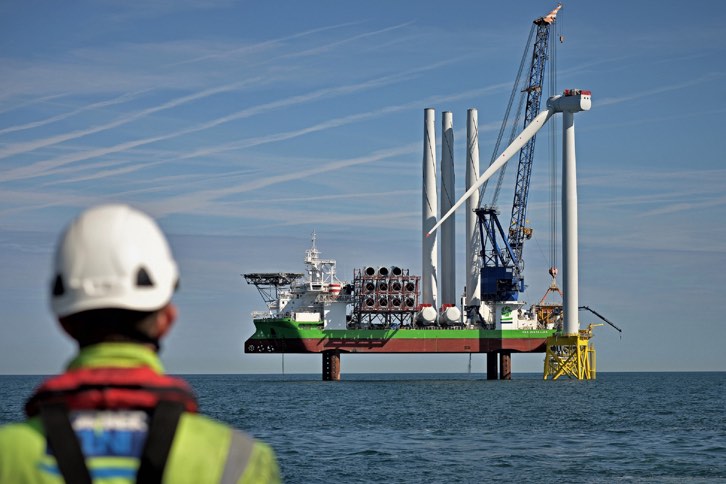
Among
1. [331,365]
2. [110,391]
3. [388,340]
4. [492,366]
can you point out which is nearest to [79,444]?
[110,391]

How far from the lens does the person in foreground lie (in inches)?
121

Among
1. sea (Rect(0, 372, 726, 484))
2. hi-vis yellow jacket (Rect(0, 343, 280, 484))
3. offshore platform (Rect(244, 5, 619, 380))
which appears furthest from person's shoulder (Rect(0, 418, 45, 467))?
offshore platform (Rect(244, 5, 619, 380))

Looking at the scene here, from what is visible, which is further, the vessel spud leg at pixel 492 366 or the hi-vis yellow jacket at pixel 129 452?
the vessel spud leg at pixel 492 366

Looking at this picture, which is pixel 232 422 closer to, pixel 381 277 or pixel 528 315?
pixel 381 277

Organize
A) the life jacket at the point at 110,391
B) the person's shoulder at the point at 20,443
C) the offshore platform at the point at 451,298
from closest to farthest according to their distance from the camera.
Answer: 1. the person's shoulder at the point at 20,443
2. the life jacket at the point at 110,391
3. the offshore platform at the point at 451,298

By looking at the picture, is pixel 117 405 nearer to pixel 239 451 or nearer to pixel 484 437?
pixel 239 451

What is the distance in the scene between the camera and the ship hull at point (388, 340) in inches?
4227

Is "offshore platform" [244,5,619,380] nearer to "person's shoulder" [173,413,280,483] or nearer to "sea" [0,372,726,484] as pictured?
"sea" [0,372,726,484]

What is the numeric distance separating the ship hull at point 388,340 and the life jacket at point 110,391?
104 meters

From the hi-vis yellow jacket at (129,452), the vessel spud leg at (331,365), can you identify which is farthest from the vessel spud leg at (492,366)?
the hi-vis yellow jacket at (129,452)

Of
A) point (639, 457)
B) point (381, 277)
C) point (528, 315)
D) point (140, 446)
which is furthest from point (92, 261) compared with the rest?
point (528, 315)

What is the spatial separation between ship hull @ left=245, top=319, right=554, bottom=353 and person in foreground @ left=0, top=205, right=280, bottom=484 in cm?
10379

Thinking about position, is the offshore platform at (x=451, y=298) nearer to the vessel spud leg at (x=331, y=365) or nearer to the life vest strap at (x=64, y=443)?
the vessel spud leg at (x=331, y=365)

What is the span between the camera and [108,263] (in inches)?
127
